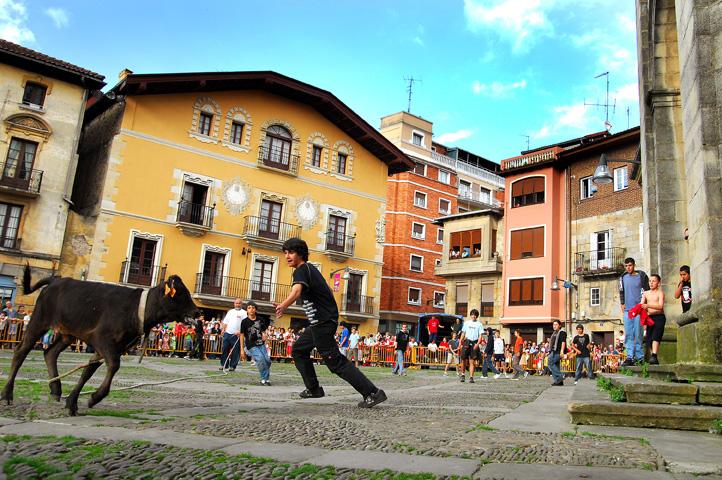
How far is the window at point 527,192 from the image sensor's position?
124ft

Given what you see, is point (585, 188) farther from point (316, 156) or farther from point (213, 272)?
point (213, 272)

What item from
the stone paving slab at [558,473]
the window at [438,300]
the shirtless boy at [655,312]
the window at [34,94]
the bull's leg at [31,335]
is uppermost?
the window at [34,94]

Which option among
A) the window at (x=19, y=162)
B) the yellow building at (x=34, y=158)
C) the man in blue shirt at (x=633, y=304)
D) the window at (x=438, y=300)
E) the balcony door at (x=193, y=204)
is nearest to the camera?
the man in blue shirt at (x=633, y=304)

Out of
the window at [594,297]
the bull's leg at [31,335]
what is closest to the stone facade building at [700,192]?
the bull's leg at [31,335]

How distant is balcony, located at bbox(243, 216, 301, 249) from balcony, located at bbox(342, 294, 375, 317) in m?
5.37

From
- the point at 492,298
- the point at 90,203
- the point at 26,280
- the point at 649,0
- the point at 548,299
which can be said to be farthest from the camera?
the point at 492,298

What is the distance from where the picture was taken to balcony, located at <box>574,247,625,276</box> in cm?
3206

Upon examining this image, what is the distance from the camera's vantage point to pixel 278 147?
35.4 meters

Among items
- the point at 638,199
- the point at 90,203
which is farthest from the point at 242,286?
the point at 638,199

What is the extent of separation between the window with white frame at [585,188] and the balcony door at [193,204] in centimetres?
2251

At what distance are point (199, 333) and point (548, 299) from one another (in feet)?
73.1

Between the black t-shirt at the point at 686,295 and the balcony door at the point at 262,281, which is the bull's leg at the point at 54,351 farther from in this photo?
the balcony door at the point at 262,281

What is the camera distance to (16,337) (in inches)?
810

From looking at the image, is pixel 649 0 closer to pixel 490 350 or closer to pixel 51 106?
pixel 490 350
